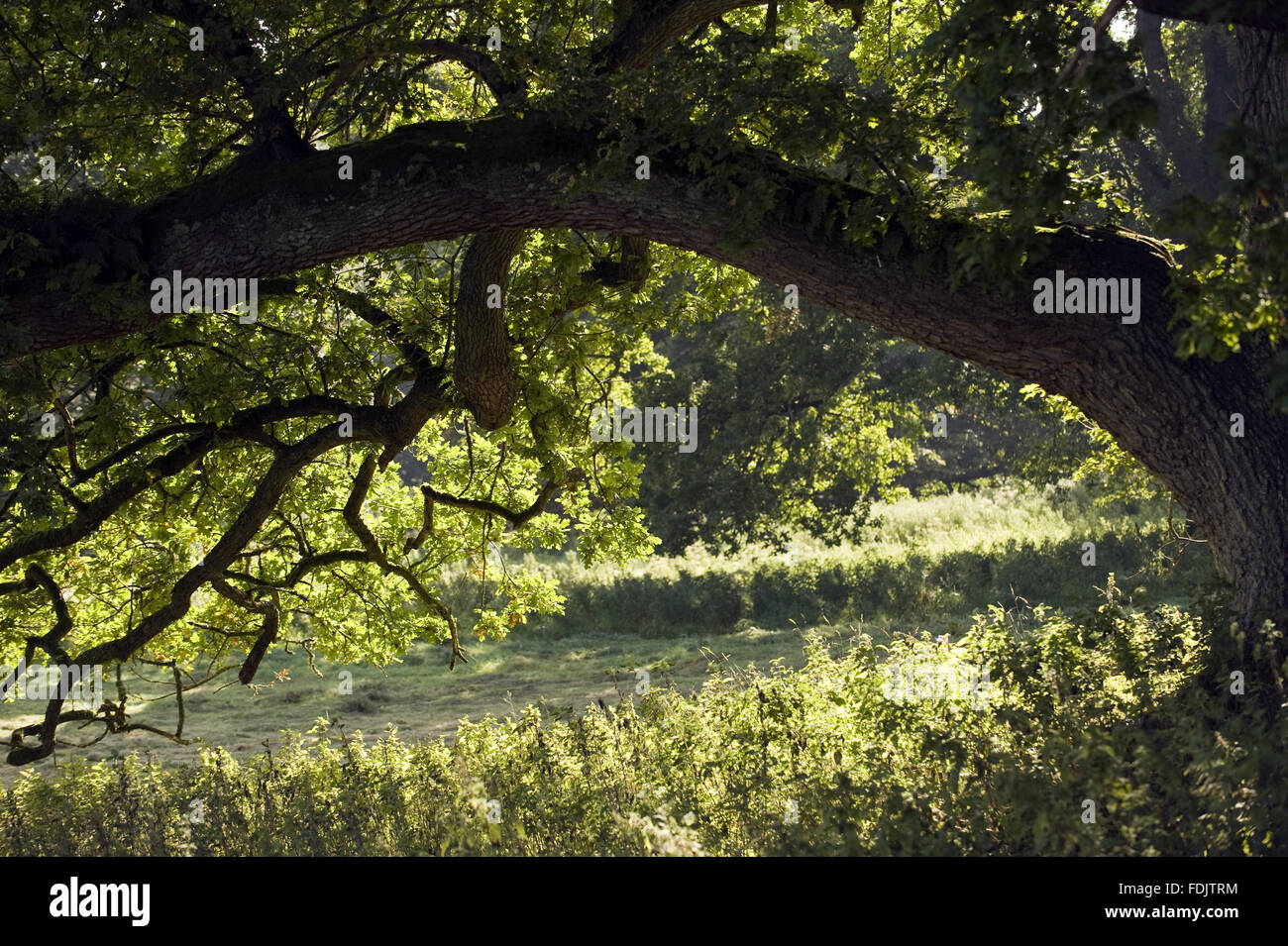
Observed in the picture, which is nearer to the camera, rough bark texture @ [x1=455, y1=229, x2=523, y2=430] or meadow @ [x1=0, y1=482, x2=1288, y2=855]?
meadow @ [x1=0, y1=482, x2=1288, y2=855]

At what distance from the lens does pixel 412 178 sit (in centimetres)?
720

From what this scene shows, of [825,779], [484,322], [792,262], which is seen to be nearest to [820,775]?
[825,779]

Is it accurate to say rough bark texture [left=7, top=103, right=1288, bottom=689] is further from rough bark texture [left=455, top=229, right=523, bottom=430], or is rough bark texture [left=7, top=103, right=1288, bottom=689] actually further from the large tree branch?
the large tree branch

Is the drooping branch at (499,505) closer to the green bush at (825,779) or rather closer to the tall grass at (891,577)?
the green bush at (825,779)

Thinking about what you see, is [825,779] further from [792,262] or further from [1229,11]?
[1229,11]

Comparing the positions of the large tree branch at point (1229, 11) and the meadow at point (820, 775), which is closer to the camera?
the large tree branch at point (1229, 11)

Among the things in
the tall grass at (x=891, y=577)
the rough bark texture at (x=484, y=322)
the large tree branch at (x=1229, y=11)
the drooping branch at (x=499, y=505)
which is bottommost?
the tall grass at (x=891, y=577)

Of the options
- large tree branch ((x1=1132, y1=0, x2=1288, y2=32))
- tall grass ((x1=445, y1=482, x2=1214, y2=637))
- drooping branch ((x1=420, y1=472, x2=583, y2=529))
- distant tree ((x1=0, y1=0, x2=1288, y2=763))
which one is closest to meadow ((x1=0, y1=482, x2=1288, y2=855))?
distant tree ((x1=0, y1=0, x2=1288, y2=763))

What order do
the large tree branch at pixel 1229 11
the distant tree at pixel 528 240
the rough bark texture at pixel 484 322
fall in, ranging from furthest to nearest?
the rough bark texture at pixel 484 322, the distant tree at pixel 528 240, the large tree branch at pixel 1229 11

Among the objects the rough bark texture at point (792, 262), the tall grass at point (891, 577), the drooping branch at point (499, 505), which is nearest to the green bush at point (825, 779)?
the rough bark texture at point (792, 262)

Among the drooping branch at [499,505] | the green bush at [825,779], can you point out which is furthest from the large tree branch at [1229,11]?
the drooping branch at [499,505]

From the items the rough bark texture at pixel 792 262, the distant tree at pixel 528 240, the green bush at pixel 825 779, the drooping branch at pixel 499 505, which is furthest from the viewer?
the drooping branch at pixel 499 505

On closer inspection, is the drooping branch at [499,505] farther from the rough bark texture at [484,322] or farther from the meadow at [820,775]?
the meadow at [820,775]

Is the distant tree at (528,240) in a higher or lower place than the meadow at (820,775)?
higher
